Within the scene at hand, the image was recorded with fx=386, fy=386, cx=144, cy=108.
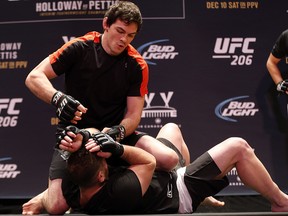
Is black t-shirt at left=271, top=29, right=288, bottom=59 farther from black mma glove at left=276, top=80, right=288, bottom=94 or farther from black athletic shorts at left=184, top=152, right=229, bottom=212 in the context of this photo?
black athletic shorts at left=184, top=152, right=229, bottom=212

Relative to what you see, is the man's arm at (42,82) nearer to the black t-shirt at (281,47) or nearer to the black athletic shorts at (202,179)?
the black athletic shorts at (202,179)

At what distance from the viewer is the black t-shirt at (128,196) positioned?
5.70ft

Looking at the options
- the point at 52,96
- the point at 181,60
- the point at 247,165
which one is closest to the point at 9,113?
the point at 52,96

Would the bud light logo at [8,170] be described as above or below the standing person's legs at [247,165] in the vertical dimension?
below

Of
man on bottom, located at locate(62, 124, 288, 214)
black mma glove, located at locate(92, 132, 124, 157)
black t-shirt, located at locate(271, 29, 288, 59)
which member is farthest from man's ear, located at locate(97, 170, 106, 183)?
black t-shirt, located at locate(271, 29, 288, 59)

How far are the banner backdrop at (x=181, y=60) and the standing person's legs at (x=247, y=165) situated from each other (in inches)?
51.0

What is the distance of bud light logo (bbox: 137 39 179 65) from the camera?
3256 mm

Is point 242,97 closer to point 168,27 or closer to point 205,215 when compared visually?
point 168,27

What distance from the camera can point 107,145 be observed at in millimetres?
1737

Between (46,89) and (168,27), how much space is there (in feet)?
5.02

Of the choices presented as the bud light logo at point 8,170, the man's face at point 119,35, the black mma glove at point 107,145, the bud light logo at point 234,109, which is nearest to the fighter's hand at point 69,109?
the black mma glove at point 107,145

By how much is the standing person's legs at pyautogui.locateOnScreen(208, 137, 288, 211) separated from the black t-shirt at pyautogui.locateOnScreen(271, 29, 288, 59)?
1.40 meters

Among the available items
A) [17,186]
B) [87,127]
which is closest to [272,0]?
[87,127]

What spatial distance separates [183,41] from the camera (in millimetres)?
3256
